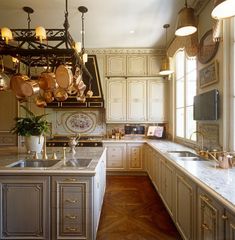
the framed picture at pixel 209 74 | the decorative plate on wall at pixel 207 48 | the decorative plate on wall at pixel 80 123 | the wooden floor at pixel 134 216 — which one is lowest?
the wooden floor at pixel 134 216

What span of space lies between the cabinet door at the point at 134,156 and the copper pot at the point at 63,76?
2.83 metres

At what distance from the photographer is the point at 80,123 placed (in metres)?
5.54

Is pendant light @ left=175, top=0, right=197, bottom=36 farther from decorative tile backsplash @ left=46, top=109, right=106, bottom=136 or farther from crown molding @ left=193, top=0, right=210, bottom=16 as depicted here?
decorative tile backsplash @ left=46, top=109, right=106, bottom=136

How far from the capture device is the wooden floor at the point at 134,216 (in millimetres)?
2477

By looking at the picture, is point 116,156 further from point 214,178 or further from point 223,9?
point 223,9

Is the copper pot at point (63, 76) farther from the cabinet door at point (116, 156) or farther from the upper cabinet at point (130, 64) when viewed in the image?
the upper cabinet at point (130, 64)

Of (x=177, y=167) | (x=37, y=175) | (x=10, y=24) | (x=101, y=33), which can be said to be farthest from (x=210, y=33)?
(x=10, y=24)

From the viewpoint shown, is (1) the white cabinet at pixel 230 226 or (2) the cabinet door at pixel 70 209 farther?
(2) the cabinet door at pixel 70 209

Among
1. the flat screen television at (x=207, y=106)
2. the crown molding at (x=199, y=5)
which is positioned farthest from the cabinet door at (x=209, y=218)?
the crown molding at (x=199, y=5)

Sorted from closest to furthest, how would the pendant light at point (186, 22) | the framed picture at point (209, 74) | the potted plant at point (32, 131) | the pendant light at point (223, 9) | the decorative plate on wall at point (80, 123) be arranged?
the pendant light at point (223, 9)
the pendant light at point (186, 22)
the framed picture at point (209, 74)
the potted plant at point (32, 131)
the decorative plate on wall at point (80, 123)

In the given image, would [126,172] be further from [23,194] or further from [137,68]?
[23,194]

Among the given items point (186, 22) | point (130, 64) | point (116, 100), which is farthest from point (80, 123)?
point (186, 22)

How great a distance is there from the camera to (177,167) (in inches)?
88.8

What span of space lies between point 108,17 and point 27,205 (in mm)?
2988
